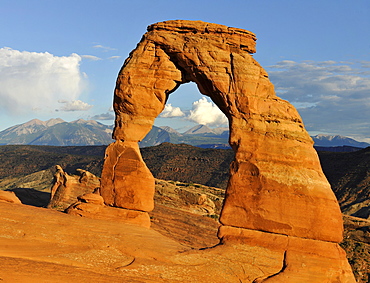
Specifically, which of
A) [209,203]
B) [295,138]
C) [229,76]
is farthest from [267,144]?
[209,203]

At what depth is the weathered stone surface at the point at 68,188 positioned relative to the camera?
1719 inches

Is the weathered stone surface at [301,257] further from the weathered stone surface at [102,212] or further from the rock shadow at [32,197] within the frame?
the rock shadow at [32,197]

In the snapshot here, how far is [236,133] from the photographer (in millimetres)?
21391

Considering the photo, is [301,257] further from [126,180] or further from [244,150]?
[126,180]

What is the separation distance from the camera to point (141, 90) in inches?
966

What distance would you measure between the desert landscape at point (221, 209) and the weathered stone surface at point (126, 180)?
0.19 ft

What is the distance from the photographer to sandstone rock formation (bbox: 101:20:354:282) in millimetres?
19469

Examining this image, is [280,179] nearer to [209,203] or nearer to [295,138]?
[295,138]

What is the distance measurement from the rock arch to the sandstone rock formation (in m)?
0.05

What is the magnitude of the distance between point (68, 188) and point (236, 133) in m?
27.8

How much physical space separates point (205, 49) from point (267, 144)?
6242mm

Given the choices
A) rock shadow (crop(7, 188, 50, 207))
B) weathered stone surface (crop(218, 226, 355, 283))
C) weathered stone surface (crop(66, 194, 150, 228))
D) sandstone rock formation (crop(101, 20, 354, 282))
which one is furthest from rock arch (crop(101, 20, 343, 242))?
rock shadow (crop(7, 188, 50, 207))

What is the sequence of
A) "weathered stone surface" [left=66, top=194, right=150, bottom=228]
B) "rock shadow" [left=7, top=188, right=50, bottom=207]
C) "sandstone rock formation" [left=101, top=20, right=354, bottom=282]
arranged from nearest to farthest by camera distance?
"sandstone rock formation" [left=101, top=20, right=354, bottom=282], "weathered stone surface" [left=66, top=194, right=150, bottom=228], "rock shadow" [left=7, top=188, right=50, bottom=207]

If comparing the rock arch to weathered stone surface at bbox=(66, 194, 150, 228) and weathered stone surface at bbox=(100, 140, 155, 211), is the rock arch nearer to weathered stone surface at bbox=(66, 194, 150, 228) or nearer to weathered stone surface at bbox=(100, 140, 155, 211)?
weathered stone surface at bbox=(100, 140, 155, 211)
